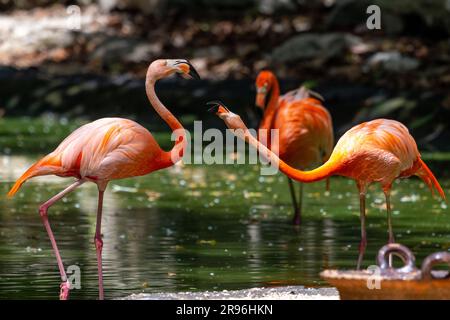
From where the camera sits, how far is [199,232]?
37.9ft

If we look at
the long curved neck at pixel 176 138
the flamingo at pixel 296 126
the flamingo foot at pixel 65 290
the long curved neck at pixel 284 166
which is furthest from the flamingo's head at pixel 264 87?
the flamingo foot at pixel 65 290

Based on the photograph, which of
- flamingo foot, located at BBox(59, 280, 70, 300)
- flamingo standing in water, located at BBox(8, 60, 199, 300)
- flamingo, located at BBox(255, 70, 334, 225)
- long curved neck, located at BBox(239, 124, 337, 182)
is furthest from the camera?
flamingo, located at BBox(255, 70, 334, 225)

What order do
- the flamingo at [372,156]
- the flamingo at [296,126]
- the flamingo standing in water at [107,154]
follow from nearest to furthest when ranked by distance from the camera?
the flamingo standing in water at [107,154], the flamingo at [372,156], the flamingo at [296,126]

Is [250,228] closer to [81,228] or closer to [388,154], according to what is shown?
[81,228]

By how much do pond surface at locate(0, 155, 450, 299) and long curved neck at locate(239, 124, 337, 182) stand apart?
955 mm

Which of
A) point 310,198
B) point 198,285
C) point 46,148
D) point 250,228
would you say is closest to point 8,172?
point 46,148

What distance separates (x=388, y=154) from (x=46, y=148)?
398 inches

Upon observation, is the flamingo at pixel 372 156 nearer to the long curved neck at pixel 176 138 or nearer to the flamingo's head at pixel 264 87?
the long curved neck at pixel 176 138

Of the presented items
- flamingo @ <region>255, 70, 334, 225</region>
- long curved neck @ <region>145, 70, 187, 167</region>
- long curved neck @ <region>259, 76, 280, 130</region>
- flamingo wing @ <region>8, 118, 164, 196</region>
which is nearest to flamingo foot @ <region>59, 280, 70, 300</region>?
flamingo wing @ <region>8, 118, 164, 196</region>

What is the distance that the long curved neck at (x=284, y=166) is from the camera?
312 inches

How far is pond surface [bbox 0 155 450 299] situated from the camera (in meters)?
9.28

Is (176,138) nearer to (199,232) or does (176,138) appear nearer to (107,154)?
(107,154)

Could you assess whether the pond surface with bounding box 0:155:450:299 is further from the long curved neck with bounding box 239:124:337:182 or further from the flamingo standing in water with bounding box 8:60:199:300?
the long curved neck with bounding box 239:124:337:182

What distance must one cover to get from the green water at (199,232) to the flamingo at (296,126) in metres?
0.58
